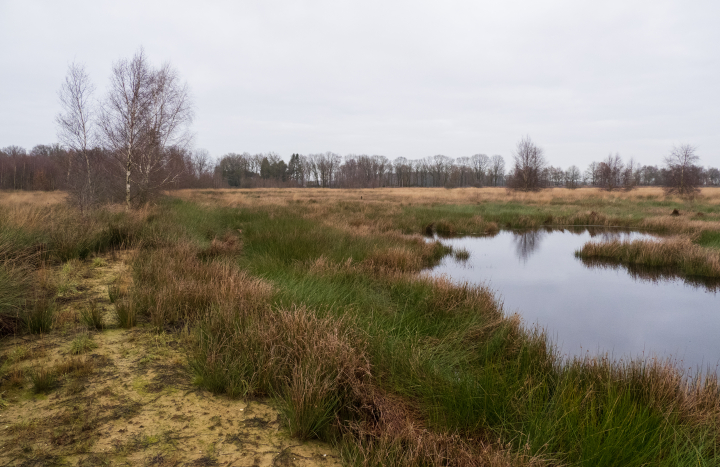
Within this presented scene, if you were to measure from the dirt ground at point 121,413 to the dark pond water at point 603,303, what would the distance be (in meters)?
3.95

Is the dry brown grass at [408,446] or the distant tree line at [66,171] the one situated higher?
the distant tree line at [66,171]

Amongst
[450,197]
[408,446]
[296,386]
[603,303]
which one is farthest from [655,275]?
[450,197]

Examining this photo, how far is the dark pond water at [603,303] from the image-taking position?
4945 millimetres

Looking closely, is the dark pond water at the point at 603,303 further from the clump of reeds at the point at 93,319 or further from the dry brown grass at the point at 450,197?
the dry brown grass at the point at 450,197

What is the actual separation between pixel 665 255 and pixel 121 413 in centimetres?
1253

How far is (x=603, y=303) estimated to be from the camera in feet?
22.8

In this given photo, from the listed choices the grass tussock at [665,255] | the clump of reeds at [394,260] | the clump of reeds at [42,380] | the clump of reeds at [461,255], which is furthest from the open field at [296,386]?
the grass tussock at [665,255]

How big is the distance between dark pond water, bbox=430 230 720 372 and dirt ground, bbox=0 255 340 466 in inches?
156

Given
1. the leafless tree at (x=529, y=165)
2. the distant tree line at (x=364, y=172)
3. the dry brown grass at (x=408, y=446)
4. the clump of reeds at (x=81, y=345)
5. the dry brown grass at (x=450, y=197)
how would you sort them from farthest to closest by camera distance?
1. the distant tree line at (x=364, y=172)
2. the leafless tree at (x=529, y=165)
3. the dry brown grass at (x=450, y=197)
4. the clump of reeds at (x=81, y=345)
5. the dry brown grass at (x=408, y=446)

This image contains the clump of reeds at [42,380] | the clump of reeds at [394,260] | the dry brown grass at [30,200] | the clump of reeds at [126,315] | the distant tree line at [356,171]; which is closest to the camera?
the clump of reeds at [42,380]

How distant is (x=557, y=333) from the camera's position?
17.2 ft

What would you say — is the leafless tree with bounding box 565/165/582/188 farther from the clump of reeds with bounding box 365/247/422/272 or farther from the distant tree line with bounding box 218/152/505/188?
the clump of reeds with bounding box 365/247/422/272

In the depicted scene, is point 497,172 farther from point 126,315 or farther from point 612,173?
point 126,315

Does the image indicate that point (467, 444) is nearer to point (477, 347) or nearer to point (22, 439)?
point (477, 347)
